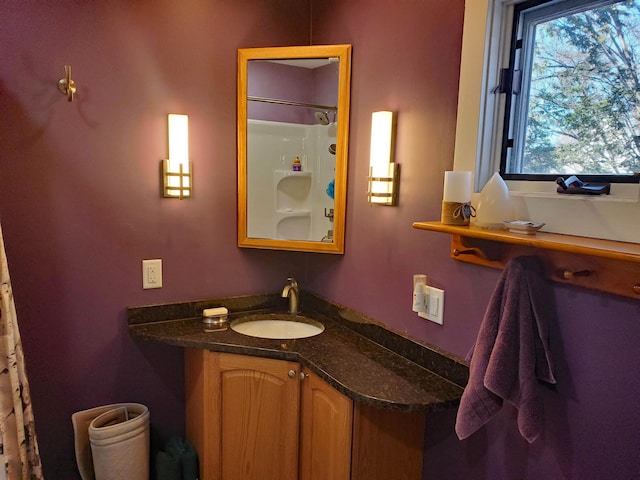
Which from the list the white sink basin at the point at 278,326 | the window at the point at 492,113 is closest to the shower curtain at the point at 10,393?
the white sink basin at the point at 278,326

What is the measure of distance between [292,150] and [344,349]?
35.3 inches

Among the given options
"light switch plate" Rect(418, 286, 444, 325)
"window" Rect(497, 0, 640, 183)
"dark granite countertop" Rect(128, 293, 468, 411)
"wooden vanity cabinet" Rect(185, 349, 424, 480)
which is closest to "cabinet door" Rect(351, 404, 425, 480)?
"wooden vanity cabinet" Rect(185, 349, 424, 480)

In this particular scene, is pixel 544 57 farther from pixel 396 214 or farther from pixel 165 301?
pixel 165 301

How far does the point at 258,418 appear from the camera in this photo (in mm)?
1885

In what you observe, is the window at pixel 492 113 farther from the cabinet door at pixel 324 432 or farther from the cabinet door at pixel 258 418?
the cabinet door at pixel 258 418

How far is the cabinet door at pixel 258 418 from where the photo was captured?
1.82m

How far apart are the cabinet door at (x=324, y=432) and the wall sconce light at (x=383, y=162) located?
710 millimetres

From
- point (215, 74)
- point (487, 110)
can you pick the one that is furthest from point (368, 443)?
point (215, 74)

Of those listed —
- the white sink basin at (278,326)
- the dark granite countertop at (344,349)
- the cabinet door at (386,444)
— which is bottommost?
the cabinet door at (386,444)

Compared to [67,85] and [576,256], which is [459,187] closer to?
[576,256]

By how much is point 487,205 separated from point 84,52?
1596 mm

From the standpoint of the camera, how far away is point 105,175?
1.94 metres

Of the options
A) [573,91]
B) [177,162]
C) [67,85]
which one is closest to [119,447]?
[177,162]

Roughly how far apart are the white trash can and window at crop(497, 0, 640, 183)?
171 cm
